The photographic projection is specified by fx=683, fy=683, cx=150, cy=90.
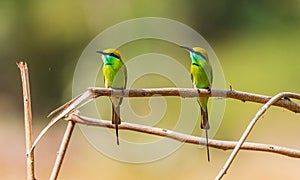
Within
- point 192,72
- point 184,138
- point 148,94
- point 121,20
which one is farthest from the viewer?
point 121,20

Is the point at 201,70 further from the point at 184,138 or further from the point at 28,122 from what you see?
the point at 28,122

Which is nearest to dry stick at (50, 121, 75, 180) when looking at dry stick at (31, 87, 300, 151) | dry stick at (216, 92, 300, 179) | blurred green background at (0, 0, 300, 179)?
dry stick at (31, 87, 300, 151)

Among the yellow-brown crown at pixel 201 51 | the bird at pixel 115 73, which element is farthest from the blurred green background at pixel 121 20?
the yellow-brown crown at pixel 201 51

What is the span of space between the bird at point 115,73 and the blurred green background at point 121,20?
5078 mm

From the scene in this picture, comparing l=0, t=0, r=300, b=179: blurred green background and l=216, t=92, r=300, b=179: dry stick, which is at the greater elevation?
l=216, t=92, r=300, b=179: dry stick

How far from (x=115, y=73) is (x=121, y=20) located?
644cm

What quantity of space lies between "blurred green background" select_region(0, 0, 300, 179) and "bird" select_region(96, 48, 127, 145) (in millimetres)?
5078

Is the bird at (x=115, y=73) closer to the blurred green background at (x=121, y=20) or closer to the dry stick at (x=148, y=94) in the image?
the dry stick at (x=148, y=94)

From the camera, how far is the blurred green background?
644 cm

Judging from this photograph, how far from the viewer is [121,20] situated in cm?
736

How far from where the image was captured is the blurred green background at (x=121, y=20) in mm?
6438

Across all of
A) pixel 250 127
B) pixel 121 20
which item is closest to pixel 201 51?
pixel 250 127

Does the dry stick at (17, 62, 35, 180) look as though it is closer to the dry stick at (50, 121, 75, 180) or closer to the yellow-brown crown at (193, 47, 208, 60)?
the dry stick at (50, 121, 75, 180)

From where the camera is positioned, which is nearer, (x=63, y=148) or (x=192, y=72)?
(x=63, y=148)
